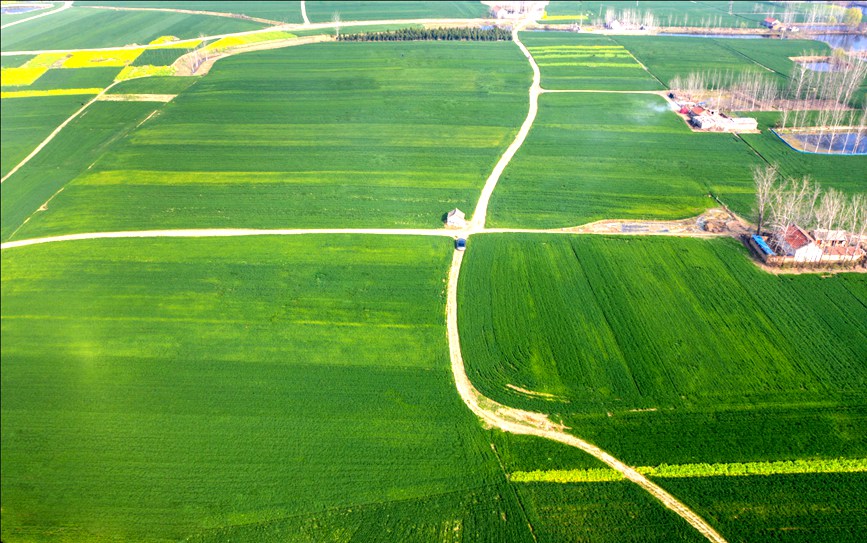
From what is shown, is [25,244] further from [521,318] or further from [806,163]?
[806,163]

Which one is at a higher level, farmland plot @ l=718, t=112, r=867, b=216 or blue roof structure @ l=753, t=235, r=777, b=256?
farmland plot @ l=718, t=112, r=867, b=216

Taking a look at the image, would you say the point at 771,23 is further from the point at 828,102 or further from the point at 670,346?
the point at 670,346

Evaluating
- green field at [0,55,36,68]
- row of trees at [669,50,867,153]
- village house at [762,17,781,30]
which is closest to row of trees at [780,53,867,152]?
row of trees at [669,50,867,153]

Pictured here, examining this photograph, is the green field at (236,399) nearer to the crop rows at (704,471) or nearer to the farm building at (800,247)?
the crop rows at (704,471)

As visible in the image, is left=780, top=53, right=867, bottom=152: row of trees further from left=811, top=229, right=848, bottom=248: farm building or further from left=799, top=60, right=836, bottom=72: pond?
left=811, top=229, right=848, bottom=248: farm building

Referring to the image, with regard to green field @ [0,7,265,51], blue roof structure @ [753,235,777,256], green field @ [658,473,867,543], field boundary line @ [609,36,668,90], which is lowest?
green field @ [658,473,867,543]
